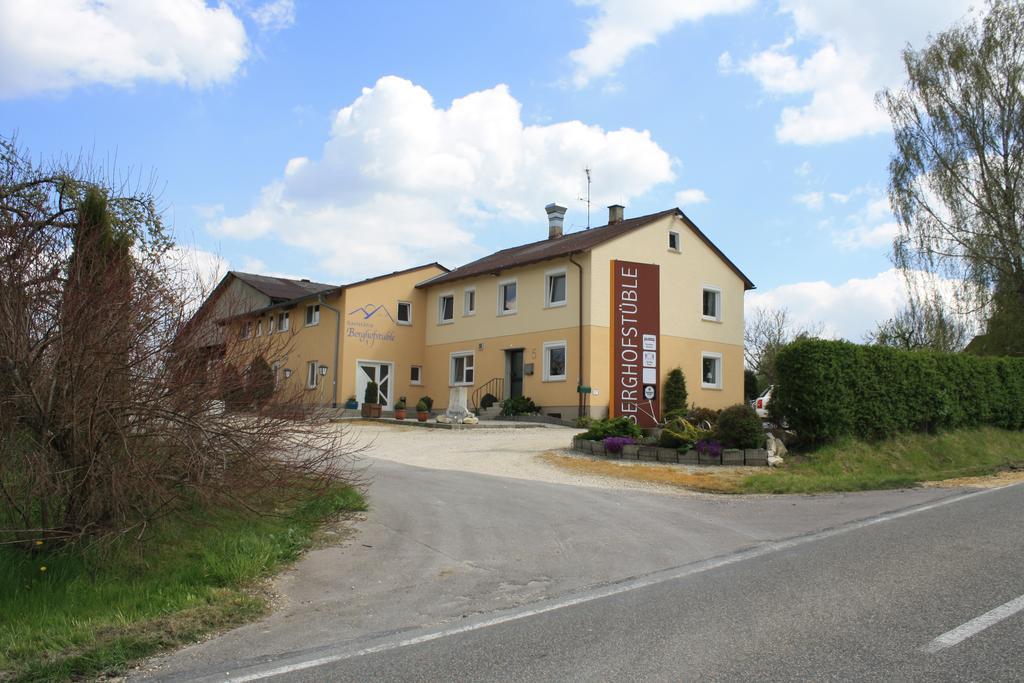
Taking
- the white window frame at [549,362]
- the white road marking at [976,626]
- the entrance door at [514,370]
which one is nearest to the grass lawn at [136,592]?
the white road marking at [976,626]

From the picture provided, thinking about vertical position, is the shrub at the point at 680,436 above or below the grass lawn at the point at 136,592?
above

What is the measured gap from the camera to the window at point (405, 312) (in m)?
36.3

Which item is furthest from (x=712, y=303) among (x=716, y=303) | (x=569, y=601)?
(x=569, y=601)

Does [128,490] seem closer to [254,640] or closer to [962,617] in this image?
[254,640]

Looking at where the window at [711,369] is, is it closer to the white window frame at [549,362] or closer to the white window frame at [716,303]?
the white window frame at [716,303]

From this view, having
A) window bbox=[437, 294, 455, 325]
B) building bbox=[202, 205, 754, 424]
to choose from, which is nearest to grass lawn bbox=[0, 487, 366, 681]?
building bbox=[202, 205, 754, 424]

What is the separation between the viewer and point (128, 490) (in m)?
7.29

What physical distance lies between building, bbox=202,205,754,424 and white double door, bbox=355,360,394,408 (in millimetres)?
59

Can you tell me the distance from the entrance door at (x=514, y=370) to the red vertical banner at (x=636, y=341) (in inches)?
163

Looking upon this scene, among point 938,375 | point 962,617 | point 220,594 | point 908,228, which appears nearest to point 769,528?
point 962,617

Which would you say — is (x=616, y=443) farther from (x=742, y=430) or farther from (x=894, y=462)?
(x=894, y=462)

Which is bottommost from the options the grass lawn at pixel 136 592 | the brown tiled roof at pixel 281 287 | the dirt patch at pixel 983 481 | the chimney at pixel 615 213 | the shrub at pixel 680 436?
the grass lawn at pixel 136 592

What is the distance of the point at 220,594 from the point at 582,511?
5.04 metres

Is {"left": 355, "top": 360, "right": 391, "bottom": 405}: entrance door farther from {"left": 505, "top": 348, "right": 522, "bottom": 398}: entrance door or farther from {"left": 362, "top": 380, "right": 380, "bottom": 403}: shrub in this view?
{"left": 505, "top": 348, "right": 522, "bottom": 398}: entrance door
